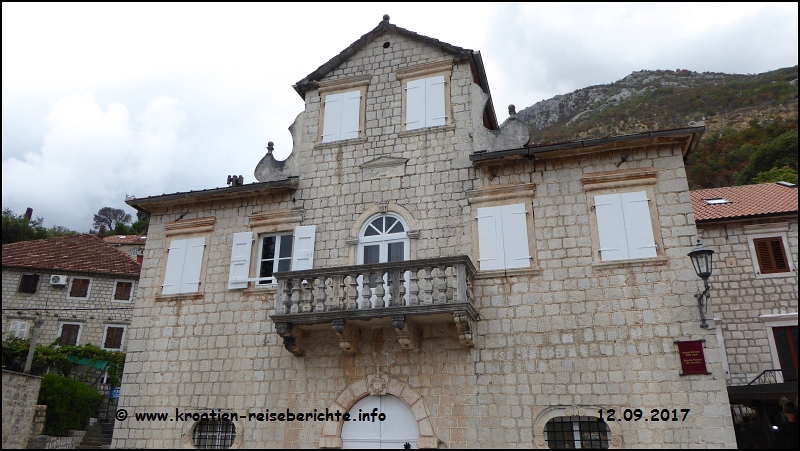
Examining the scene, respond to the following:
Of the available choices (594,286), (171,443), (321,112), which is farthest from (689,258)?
(171,443)

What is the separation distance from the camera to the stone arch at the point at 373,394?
10.6 metres

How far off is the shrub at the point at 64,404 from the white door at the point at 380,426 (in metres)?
14.4

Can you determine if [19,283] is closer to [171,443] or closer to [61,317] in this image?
[61,317]

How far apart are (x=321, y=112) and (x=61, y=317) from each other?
69.3ft

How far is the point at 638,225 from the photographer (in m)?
10.8

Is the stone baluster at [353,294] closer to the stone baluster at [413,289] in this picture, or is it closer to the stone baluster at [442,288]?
the stone baluster at [413,289]

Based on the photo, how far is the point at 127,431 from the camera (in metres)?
12.2

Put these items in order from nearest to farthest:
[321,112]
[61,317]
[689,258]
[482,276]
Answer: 1. [689,258]
2. [482,276]
3. [321,112]
4. [61,317]

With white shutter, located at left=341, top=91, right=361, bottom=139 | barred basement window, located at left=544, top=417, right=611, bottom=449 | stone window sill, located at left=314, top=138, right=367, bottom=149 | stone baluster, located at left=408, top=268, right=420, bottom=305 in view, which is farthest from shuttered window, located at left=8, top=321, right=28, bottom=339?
barred basement window, located at left=544, top=417, right=611, bottom=449

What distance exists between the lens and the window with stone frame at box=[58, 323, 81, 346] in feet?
88.3

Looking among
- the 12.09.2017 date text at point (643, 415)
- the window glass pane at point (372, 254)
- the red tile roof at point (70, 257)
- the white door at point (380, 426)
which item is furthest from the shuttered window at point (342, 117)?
the red tile roof at point (70, 257)

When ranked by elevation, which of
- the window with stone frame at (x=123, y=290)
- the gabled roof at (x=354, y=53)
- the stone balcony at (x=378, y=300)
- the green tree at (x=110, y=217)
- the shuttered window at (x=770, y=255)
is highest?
the green tree at (x=110, y=217)

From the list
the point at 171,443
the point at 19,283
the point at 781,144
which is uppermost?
the point at 781,144

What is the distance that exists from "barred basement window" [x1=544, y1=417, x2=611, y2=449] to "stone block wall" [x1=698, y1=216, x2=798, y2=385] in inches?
306
